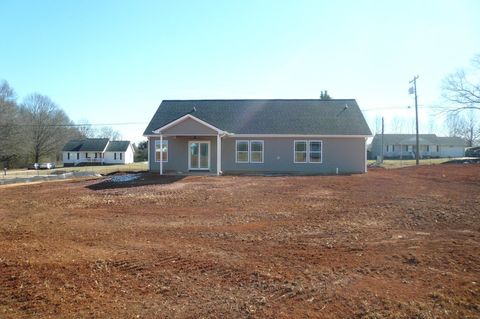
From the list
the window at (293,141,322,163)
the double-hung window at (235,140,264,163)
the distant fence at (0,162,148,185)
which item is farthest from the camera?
the distant fence at (0,162,148,185)

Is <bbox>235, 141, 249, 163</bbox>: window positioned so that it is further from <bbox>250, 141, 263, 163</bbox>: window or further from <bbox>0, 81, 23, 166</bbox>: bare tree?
<bbox>0, 81, 23, 166</bbox>: bare tree

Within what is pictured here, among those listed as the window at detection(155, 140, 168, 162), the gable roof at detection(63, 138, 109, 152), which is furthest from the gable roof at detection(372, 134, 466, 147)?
the window at detection(155, 140, 168, 162)

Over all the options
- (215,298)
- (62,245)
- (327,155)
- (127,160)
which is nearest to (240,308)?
(215,298)

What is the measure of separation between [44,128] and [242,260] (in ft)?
242

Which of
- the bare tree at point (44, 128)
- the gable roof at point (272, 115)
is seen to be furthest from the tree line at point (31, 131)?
the gable roof at point (272, 115)

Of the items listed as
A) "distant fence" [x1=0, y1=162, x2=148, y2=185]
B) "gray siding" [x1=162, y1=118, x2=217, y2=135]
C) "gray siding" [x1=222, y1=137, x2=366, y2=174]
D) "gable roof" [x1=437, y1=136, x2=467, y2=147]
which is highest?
"gable roof" [x1=437, y1=136, x2=467, y2=147]

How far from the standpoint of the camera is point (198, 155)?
84.6ft

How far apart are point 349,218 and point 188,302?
20.7ft

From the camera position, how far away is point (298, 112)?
92.8 ft

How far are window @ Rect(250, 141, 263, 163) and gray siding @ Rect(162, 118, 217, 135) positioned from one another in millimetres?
3537

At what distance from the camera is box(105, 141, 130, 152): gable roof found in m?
76.9

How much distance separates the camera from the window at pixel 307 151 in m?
26.0

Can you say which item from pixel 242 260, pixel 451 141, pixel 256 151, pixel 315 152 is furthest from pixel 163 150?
pixel 451 141

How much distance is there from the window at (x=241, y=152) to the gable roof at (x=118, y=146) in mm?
55068
